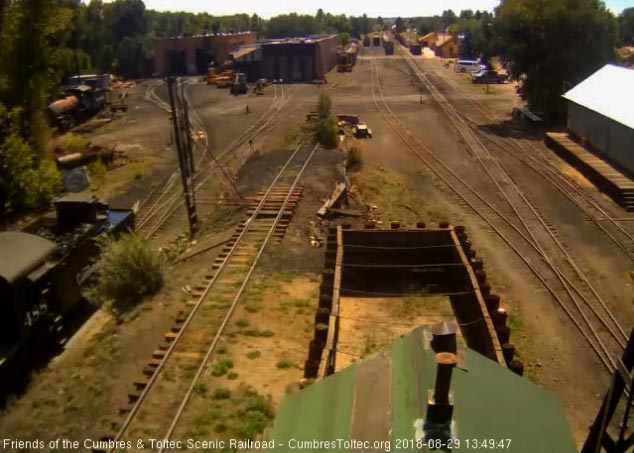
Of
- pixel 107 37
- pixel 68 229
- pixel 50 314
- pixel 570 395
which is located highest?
pixel 107 37

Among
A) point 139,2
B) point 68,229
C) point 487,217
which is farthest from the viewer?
point 139,2

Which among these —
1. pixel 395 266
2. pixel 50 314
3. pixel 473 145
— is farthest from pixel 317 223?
pixel 473 145

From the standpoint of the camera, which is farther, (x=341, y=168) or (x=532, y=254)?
(x=341, y=168)


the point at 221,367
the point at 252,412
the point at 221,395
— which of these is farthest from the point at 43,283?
the point at 252,412

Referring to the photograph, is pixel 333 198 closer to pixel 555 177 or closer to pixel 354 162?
pixel 354 162

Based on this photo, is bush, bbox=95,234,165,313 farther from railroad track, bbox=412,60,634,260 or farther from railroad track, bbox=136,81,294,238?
railroad track, bbox=412,60,634,260

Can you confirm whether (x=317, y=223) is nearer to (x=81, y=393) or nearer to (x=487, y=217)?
(x=487, y=217)

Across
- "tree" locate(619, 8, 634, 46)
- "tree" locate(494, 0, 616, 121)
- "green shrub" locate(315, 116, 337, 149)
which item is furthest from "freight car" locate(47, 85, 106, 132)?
"tree" locate(619, 8, 634, 46)
